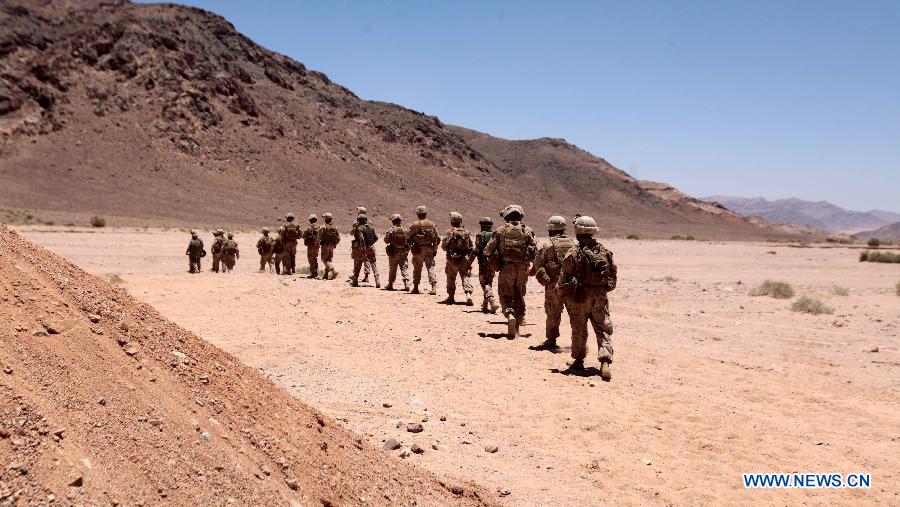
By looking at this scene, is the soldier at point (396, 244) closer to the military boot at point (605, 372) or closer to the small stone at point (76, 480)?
the military boot at point (605, 372)

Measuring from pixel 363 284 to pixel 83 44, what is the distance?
215ft

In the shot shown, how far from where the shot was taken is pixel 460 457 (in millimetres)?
5965

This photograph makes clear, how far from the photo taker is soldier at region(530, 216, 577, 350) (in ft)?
33.6

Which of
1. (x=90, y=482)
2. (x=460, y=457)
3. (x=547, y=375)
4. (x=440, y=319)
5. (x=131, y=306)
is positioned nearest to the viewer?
(x=90, y=482)

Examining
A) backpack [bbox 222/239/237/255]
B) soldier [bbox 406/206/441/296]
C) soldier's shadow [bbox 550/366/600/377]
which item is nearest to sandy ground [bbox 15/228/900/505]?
soldier's shadow [bbox 550/366/600/377]

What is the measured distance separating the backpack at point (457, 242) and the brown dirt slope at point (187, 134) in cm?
3780

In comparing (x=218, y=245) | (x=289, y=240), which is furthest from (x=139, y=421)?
(x=218, y=245)

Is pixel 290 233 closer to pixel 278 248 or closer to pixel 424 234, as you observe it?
pixel 278 248

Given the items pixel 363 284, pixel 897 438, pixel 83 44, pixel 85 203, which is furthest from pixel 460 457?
pixel 83 44

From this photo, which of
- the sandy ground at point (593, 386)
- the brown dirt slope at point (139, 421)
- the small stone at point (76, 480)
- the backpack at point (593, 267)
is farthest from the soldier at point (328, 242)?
the small stone at point (76, 480)

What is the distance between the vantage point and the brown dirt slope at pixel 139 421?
3.26 metres

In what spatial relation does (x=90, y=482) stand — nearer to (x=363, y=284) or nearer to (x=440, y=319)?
(x=440, y=319)

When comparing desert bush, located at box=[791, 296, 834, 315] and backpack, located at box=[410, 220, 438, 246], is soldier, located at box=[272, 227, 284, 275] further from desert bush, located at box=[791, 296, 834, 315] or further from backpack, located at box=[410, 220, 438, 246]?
desert bush, located at box=[791, 296, 834, 315]

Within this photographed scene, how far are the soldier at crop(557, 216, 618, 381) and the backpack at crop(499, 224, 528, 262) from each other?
261cm
